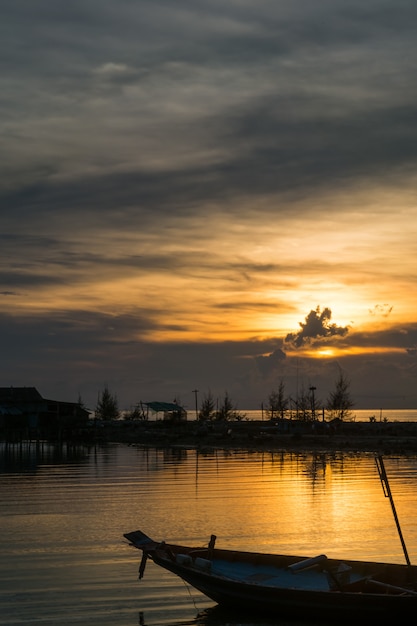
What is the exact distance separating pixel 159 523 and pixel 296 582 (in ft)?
51.4

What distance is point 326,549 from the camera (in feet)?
89.6

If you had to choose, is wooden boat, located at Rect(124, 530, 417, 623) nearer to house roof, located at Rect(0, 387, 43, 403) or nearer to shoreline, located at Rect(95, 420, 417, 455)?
shoreline, located at Rect(95, 420, 417, 455)

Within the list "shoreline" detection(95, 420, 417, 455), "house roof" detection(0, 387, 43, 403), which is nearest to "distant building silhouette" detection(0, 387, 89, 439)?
"house roof" detection(0, 387, 43, 403)

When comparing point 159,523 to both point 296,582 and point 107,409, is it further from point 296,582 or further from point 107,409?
point 107,409

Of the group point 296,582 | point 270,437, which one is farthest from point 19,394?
point 296,582

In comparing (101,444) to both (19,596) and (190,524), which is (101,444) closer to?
(190,524)

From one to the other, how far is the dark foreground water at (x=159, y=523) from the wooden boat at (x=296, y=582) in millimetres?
904

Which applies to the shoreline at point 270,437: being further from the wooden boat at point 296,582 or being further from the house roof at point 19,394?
the wooden boat at point 296,582

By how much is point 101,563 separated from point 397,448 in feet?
203

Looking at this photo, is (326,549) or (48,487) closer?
(326,549)

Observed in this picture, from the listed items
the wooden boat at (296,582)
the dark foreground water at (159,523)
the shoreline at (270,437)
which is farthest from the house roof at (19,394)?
the wooden boat at (296,582)

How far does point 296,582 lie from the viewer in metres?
19.0

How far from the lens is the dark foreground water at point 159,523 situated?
2017 centimetres

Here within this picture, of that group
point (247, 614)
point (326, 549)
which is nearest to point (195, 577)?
point (247, 614)
